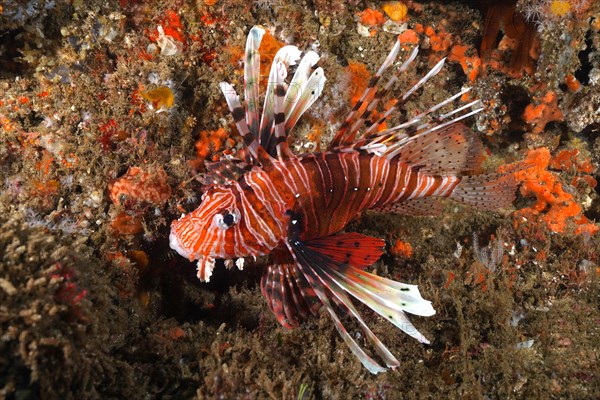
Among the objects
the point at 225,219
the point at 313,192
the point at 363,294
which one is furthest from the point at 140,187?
the point at 363,294

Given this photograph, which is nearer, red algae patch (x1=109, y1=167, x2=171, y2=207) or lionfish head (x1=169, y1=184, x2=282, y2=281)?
lionfish head (x1=169, y1=184, x2=282, y2=281)

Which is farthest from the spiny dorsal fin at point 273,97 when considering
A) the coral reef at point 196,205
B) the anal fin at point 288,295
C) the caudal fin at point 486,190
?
the caudal fin at point 486,190

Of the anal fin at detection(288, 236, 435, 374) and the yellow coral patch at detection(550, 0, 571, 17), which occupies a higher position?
the yellow coral patch at detection(550, 0, 571, 17)

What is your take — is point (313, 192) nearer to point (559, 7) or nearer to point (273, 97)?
point (273, 97)

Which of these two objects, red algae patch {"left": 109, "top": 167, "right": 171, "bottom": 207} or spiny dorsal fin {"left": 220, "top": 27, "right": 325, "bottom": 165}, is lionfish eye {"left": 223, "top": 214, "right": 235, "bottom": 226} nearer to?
spiny dorsal fin {"left": 220, "top": 27, "right": 325, "bottom": 165}

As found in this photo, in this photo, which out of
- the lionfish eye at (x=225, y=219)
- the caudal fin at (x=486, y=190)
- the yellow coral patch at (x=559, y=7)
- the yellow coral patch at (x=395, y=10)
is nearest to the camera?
the lionfish eye at (x=225, y=219)

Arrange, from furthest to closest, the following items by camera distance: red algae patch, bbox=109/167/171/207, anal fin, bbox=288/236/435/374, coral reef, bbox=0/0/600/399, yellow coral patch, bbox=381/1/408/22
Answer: yellow coral patch, bbox=381/1/408/22 → red algae patch, bbox=109/167/171/207 → anal fin, bbox=288/236/435/374 → coral reef, bbox=0/0/600/399

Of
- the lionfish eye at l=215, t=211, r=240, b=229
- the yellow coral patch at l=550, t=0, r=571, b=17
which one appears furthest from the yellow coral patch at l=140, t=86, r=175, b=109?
the yellow coral patch at l=550, t=0, r=571, b=17

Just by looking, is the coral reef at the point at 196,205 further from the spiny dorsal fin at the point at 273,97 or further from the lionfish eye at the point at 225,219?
the lionfish eye at the point at 225,219

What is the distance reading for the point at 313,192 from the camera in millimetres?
3531

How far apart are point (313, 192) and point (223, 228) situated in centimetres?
82

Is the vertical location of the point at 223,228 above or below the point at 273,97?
below

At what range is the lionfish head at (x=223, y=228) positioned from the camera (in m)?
3.16

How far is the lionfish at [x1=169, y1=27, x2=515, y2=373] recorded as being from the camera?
10.3 feet
